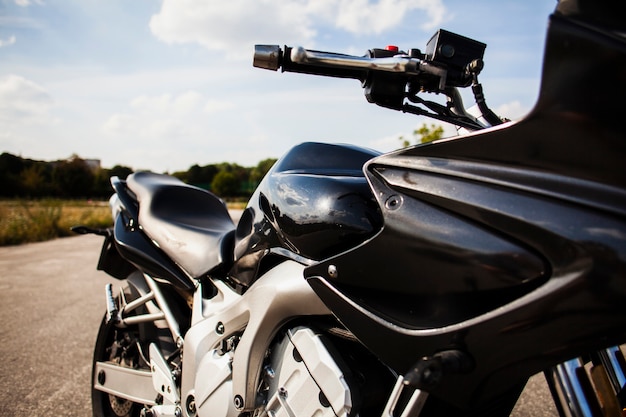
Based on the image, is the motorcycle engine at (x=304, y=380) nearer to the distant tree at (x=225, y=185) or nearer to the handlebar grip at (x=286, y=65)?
the handlebar grip at (x=286, y=65)

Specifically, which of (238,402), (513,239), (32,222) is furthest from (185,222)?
(32,222)

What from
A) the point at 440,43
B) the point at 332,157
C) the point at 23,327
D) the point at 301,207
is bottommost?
the point at 23,327

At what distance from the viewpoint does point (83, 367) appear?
134 inches

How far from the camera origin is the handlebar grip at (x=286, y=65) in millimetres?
1173

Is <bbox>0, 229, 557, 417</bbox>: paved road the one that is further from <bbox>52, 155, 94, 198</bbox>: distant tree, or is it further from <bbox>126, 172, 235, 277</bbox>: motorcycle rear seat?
<bbox>52, 155, 94, 198</bbox>: distant tree

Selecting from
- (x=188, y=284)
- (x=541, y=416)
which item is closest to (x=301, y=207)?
(x=188, y=284)

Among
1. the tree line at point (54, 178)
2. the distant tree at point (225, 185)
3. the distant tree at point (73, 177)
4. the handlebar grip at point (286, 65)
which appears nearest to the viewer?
the handlebar grip at point (286, 65)

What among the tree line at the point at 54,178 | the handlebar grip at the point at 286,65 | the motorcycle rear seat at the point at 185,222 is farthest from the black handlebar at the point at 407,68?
the tree line at the point at 54,178

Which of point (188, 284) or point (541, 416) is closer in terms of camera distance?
point (188, 284)

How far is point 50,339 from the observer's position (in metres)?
3.95

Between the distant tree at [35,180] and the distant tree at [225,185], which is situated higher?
the distant tree at [35,180]

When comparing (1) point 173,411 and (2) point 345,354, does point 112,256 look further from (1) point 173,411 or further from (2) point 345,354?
(2) point 345,354

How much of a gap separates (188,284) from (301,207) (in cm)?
91

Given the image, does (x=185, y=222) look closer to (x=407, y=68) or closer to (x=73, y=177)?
(x=407, y=68)
